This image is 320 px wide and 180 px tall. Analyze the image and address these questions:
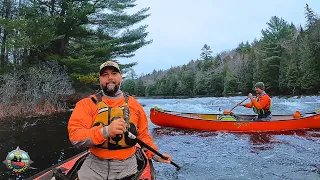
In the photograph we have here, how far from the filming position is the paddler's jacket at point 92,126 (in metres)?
2.92

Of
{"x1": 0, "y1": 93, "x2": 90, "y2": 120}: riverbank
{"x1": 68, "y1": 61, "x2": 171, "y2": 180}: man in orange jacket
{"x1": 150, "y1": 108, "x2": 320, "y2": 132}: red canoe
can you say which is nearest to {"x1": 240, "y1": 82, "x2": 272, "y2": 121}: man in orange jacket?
{"x1": 150, "y1": 108, "x2": 320, "y2": 132}: red canoe

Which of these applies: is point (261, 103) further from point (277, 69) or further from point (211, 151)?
point (277, 69)

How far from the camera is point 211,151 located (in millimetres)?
8547

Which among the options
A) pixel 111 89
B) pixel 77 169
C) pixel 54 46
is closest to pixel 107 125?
pixel 111 89

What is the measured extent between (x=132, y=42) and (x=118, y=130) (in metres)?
21.5

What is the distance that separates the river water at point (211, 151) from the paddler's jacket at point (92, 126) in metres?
3.26

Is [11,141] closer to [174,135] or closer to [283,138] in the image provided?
[174,135]

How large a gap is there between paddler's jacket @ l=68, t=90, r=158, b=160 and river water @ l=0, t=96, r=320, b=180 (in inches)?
128

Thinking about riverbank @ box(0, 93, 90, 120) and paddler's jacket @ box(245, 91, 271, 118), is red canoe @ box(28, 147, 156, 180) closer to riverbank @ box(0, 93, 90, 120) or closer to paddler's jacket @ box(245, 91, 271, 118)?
paddler's jacket @ box(245, 91, 271, 118)

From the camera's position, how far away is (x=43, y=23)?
17203 millimetres

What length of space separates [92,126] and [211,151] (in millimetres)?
5956

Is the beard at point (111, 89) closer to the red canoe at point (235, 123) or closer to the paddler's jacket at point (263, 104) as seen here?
the red canoe at point (235, 123)

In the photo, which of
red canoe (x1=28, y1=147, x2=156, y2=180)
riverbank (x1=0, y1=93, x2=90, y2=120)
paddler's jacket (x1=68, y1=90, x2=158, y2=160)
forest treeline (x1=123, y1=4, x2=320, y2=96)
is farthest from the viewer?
forest treeline (x1=123, y1=4, x2=320, y2=96)

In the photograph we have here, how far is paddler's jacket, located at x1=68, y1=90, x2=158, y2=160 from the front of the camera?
115 inches
